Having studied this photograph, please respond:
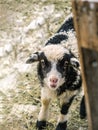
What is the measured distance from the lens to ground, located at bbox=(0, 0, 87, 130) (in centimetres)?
502

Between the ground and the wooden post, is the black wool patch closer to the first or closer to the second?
the ground

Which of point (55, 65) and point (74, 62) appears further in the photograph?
point (74, 62)

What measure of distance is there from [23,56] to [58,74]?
7.46 ft

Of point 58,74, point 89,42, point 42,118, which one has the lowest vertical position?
point 42,118

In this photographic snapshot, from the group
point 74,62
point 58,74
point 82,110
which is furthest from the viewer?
point 82,110

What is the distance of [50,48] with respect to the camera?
4.33m

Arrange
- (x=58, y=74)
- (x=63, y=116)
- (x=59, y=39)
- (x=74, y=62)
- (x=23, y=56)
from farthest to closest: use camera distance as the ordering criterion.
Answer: (x=23, y=56)
(x=59, y=39)
(x=63, y=116)
(x=74, y=62)
(x=58, y=74)

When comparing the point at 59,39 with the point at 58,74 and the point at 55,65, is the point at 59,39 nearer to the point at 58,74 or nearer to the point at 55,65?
the point at 55,65

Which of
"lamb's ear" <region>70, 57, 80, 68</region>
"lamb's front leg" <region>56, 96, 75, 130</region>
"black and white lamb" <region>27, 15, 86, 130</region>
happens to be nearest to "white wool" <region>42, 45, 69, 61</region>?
"black and white lamb" <region>27, 15, 86, 130</region>

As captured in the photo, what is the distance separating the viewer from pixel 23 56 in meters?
6.21

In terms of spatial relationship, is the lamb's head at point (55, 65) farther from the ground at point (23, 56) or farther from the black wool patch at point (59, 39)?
the ground at point (23, 56)

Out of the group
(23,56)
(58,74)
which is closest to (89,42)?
(58,74)

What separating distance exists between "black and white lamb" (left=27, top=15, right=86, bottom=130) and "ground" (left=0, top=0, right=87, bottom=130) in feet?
0.98

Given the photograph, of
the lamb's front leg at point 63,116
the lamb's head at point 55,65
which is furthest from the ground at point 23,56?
the lamb's head at point 55,65
